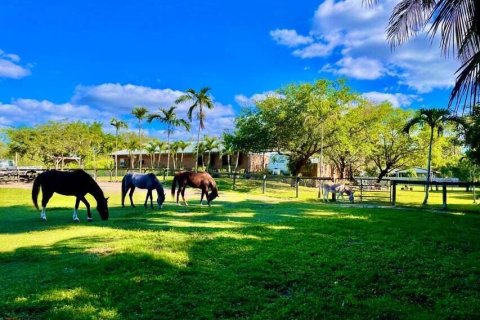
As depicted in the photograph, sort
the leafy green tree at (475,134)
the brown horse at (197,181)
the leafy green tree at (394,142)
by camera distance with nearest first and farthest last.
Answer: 1. the leafy green tree at (475,134)
2. the brown horse at (197,181)
3. the leafy green tree at (394,142)

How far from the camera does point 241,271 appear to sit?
691 cm

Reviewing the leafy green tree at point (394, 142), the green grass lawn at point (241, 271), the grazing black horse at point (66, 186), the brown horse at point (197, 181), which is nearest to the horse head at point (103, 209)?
the grazing black horse at point (66, 186)

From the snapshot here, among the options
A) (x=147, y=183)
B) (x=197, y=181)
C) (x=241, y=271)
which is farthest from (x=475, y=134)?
(x=147, y=183)

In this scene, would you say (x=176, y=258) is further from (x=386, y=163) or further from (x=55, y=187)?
(x=386, y=163)

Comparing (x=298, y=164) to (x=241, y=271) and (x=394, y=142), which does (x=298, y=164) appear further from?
(x=241, y=271)

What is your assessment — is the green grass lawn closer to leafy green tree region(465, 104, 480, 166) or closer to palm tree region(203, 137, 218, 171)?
leafy green tree region(465, 104, 480, 166)

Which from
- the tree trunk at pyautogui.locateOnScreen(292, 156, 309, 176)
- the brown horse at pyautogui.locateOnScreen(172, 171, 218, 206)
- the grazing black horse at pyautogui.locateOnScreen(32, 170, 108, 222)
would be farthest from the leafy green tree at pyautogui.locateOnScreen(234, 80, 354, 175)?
the grazing black horse at pyautogui.locateOnScreen(32, 170, 108, 222)

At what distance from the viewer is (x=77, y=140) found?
5297 cm

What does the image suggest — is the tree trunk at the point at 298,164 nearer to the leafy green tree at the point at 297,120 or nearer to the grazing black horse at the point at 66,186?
the leafy green tree at the point at 297,120

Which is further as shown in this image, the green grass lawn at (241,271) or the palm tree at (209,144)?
the palm tree at (209,144)

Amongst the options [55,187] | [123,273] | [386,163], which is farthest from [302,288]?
[386,163]

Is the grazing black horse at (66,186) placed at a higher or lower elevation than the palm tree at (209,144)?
lower

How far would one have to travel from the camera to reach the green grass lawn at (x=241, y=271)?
17.4ft

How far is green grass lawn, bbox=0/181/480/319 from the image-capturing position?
5305mm
